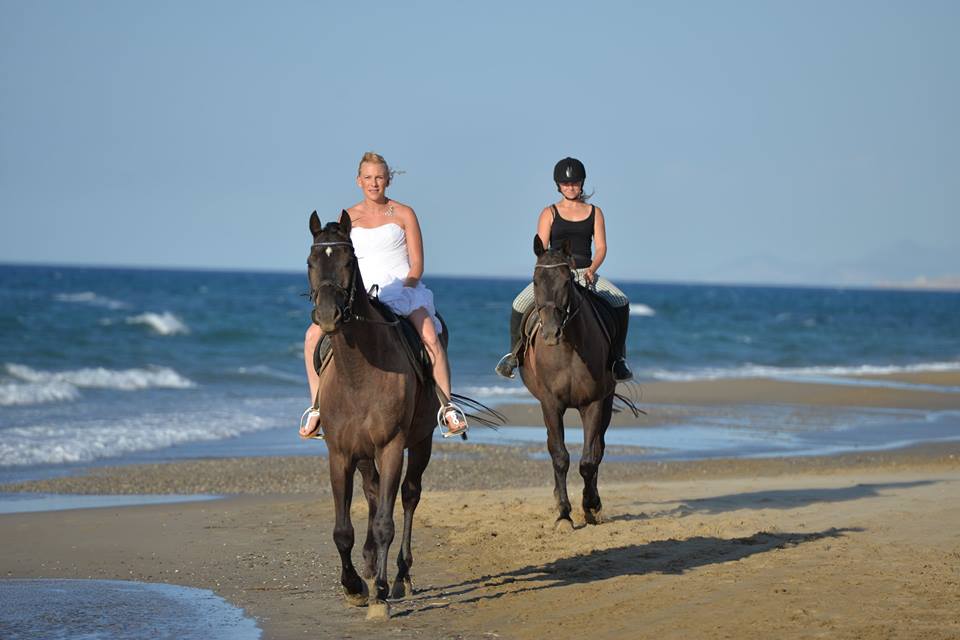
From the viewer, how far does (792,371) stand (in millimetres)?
37188

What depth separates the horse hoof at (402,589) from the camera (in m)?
8.30

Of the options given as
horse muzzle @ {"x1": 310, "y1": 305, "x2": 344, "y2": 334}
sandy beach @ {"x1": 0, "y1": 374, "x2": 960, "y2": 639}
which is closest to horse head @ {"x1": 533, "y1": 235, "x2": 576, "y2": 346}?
sandy beach @ {"x1": 0, "y1": 374, "x2": 960, "y2": 639}

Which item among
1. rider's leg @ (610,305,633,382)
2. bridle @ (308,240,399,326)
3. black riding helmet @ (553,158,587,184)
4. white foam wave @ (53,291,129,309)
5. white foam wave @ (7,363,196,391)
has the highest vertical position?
black riding helmet @ (553,158,587,184)

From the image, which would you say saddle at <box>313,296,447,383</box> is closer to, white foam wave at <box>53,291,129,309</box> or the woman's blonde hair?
the woman's blonde hair

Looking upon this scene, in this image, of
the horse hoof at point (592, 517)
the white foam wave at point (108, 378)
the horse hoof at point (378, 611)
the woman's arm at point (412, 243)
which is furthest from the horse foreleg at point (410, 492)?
the white foam wave at point (108, 378)

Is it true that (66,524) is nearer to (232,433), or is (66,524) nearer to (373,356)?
(373,356)

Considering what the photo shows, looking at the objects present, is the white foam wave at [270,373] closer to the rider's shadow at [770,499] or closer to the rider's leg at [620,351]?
the rider's shadow at [770,499]

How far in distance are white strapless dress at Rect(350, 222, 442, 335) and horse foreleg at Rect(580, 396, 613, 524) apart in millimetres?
3229

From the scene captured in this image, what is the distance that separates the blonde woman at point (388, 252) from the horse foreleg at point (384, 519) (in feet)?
2.17

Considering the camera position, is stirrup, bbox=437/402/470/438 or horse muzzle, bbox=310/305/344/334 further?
stirrup, bbox=437/402/470/438

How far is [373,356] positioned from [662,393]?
20.8m

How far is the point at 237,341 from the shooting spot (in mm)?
42125

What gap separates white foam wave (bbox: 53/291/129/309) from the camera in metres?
63.6

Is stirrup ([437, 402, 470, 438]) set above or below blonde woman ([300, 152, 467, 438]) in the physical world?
below
